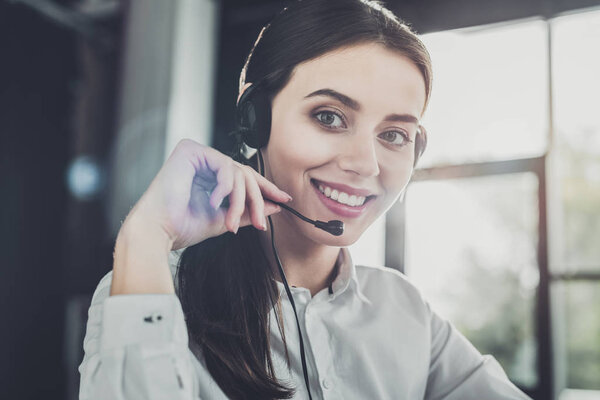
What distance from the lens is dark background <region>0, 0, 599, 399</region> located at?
8.46 feet

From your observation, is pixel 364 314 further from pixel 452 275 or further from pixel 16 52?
pixel 16 52

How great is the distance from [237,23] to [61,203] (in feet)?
4.80

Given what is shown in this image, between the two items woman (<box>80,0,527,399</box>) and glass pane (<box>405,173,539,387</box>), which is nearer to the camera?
woman (<box>80,0,527,399</box>)

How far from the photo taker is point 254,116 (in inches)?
30.0

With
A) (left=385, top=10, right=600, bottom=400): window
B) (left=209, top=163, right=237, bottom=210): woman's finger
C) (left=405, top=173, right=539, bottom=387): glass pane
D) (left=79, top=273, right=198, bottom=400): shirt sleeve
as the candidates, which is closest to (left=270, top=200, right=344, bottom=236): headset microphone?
(left=209, top=163, right=237, bottom=210): woman's finger

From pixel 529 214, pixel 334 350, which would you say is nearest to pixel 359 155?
pixel 334 350

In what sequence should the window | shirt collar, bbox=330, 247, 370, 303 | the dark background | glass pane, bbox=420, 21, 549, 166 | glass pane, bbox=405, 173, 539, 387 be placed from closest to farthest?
shirt collar, bbox=330, 247, 370, 303
glass pane, bbox=420, 21, 549, 166
the window
glass pane, bbox=405, 173, 539, 387
the dark background

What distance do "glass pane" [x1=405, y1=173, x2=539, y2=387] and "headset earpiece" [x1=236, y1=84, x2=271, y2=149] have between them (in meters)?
1.30

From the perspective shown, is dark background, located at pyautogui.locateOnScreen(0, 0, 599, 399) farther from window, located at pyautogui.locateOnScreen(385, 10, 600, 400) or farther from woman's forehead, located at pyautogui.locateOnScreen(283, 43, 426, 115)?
woman's forehead, located at pyautogui.locateOnScreen(283, 43, 426, 115)

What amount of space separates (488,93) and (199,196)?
50.0 inches

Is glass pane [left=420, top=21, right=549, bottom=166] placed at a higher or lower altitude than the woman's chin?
higher

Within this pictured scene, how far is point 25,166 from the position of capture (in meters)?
2.76

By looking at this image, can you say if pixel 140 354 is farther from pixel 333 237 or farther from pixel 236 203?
pixel 333 237

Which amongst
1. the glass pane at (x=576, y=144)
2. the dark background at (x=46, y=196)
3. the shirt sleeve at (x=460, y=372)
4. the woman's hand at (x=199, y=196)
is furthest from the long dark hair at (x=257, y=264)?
the dark background at (x=46, y=196)
